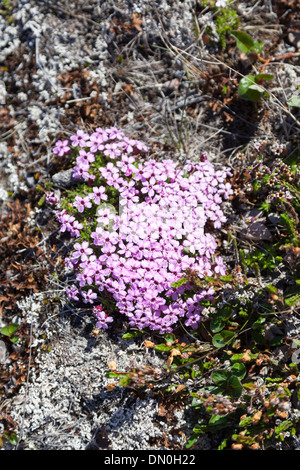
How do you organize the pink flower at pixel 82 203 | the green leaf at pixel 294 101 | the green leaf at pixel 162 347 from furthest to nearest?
the green leaf at pixel 294 101 → the pink flower at pixel 82 203 → the green leaf at pixel 162 347

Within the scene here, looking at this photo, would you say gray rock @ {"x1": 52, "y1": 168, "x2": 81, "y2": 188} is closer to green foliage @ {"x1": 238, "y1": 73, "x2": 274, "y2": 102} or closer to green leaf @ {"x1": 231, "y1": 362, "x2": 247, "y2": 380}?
green foliage @ {"x1": 238, "y1": 73, "x2": 274, "y2": 102}

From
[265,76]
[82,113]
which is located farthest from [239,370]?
[82,113]

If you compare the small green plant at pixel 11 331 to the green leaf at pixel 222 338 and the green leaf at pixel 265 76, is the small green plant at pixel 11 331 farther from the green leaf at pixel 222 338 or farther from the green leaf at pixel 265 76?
the green leaf at pixel 265 76

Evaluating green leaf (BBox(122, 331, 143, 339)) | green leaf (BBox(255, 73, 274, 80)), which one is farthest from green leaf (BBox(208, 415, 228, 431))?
green leaf (BBox(255, 73, 274, 80))

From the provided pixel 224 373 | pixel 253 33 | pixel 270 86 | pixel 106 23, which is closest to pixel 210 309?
pixel 224 373

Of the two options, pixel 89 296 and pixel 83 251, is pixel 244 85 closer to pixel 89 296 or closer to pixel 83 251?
pixel 83 251

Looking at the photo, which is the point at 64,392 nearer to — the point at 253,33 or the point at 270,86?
the point at 270,86

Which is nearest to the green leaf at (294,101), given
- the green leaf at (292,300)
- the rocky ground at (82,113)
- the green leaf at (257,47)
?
the rocky ground at (82,113)
